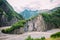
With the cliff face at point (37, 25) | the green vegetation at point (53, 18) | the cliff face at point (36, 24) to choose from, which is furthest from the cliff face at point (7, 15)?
the cliff face at point (36, 24)

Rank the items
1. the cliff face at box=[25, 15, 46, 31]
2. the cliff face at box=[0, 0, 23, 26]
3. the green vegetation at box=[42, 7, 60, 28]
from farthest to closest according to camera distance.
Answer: the cliff face at box=[0, 0, 23, 26] → the green vegetation at box=[42, 7, 60, 28] → the cliff face at box=[25, 15, 46, 31]

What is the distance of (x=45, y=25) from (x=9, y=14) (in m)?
25.8

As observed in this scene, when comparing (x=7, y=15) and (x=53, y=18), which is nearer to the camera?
(x=53, y=18)

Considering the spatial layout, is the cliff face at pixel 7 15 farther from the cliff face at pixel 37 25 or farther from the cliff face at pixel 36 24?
the cliff face at pixel 36 24

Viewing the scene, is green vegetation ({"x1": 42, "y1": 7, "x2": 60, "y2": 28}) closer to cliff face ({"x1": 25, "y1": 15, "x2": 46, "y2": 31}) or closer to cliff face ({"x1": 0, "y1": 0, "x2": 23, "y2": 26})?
cliff face ({"x1": 25, "y1": 15, "x2": 46, "y2": 31})

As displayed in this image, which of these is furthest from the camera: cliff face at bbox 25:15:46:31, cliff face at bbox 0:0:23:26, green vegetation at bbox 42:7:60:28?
cliff face at bbox 0:0:23:26

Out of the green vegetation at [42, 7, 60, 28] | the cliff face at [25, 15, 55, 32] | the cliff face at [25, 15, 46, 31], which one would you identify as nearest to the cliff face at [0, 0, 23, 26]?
the green vegetation at [42, 7, 60, 28]

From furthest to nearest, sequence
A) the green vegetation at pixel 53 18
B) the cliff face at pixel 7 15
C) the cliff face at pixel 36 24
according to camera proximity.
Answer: the cliff face at pixel 7 15 → the green vegetation at pixel 53 18 → the cliff face at pixel 36 24

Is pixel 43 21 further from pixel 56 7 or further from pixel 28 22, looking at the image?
pixel 56 7

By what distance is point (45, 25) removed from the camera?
4975cm

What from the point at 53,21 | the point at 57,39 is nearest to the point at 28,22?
the point at 53,21

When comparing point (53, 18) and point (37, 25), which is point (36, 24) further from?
point (53, 18)

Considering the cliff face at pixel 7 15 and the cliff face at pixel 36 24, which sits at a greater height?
the cliff face at pixel 7 15

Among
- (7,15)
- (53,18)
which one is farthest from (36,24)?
(7,15)
